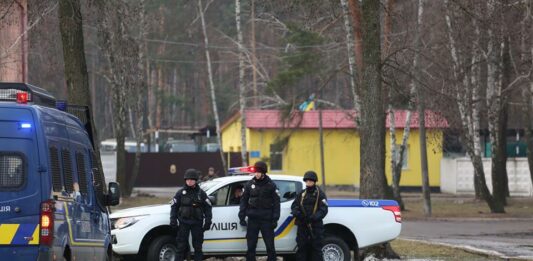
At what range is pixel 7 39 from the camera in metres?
32.5

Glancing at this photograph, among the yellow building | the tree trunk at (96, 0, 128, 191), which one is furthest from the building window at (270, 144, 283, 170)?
the tree trunk at (96, 0, 128, 191)

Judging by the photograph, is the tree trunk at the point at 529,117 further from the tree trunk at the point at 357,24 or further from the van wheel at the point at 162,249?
the van wheel at the point at 162,249

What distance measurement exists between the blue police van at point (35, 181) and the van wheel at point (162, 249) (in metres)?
4.63

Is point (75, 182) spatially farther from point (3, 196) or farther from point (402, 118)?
point (402, 118)

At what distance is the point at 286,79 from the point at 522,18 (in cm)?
2266

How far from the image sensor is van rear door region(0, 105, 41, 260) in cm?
990

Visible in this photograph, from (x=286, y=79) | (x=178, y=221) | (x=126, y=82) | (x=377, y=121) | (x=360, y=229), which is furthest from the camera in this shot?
(x=286, y=79)

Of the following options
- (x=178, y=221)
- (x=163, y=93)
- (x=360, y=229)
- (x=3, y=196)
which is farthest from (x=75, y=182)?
(x=163, y=93)

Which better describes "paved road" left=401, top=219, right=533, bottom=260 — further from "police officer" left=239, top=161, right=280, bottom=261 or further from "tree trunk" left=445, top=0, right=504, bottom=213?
"police officer" left=239, top=161, right=280, bottom=261

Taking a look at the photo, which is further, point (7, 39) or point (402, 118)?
point (402, 118)

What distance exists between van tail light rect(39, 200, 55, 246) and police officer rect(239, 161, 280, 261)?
20.0 ft

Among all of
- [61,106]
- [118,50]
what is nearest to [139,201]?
[118,50]

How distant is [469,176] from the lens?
54500 millimetres

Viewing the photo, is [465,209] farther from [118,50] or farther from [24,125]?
[24,125]
